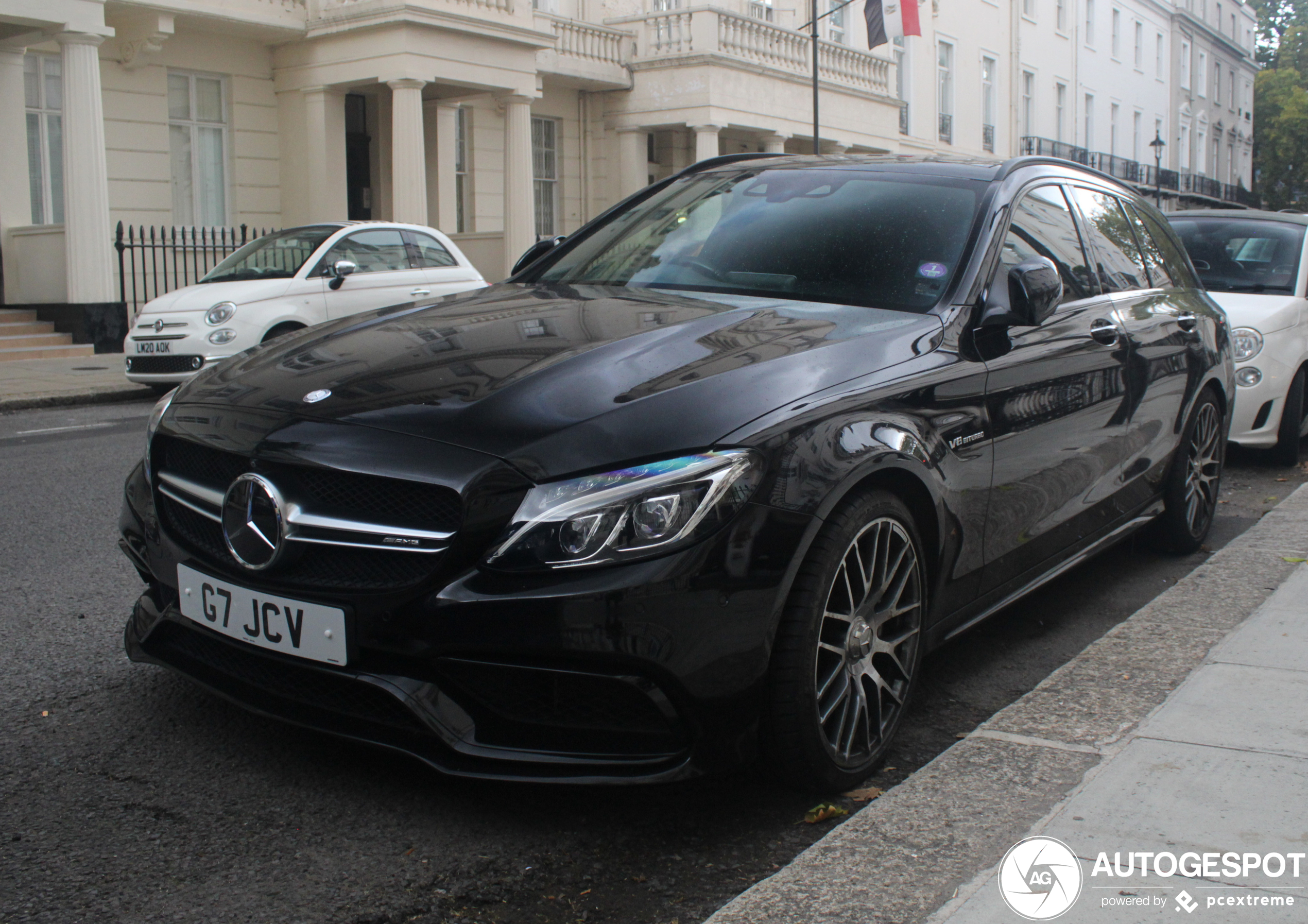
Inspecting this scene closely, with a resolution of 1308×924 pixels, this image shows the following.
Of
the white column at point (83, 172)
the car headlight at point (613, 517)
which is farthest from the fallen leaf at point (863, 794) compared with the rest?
the white column at point (83, 172)

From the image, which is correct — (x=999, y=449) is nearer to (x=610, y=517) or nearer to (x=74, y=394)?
(x=610, y=517)

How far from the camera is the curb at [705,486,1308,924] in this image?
2.25 meters

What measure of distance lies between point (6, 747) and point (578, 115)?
918 inches

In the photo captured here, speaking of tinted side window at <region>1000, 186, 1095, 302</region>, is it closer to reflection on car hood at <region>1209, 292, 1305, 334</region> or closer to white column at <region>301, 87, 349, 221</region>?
reflection on car hood at <region>1209, 292, 1305, 334</region>

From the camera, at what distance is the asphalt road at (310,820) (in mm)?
2418

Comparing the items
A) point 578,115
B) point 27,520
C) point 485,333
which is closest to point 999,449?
point 485,333

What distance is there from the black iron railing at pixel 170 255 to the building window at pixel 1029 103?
97.2 ft

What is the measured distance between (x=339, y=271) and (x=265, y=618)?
384 inches

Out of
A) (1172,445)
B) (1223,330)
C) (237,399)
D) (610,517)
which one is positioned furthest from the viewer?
(1223,330)

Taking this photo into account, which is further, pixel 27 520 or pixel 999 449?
pixel 27 520

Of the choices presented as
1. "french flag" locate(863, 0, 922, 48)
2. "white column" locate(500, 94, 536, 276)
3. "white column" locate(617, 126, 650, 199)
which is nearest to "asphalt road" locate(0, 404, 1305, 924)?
"white column" locate(500, 94, 536, 276)

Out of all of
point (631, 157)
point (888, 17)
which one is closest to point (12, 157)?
point (631, 157)

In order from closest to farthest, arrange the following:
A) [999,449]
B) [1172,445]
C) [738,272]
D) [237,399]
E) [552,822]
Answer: [552,822] → [237,399] → [999,449] → [738,272] → [1172,445]

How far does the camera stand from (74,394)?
11.9m
